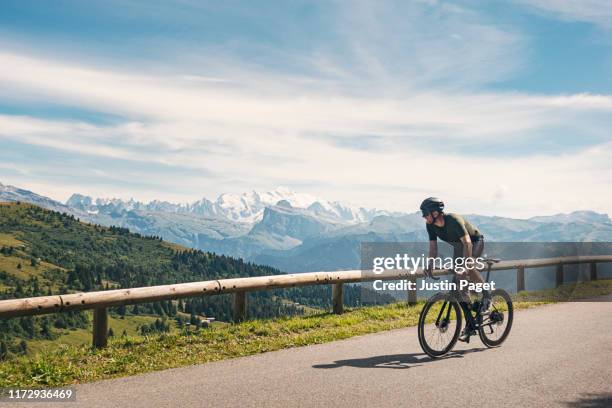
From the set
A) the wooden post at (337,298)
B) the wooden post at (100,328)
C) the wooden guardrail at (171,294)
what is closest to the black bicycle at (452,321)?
the wooden guardrail at (171,294)

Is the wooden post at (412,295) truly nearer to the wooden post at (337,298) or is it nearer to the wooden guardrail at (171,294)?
the wooden guardrail at (171,294)

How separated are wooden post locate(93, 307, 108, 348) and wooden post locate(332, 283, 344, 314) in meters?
5.55

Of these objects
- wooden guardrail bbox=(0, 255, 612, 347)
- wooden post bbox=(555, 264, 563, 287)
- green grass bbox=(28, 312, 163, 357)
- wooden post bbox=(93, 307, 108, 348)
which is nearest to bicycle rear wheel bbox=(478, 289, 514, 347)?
wooden guardrail bbox=(0, 255, 612, 347)

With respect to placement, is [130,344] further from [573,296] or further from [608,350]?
[573,296]

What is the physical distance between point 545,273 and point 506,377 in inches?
701

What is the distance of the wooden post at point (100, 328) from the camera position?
9.23 metres

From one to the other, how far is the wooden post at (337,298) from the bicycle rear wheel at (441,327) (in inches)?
169

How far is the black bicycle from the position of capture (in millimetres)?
8828

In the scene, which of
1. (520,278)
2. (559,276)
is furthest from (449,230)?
(559,276)

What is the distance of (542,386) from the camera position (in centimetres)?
710

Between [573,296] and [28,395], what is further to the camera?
[573,296]

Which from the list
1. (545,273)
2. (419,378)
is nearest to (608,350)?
(419,378)

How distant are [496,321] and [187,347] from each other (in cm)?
529

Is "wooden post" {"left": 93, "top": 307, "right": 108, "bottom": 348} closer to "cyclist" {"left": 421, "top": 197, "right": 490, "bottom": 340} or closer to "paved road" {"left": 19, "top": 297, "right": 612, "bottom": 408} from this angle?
"paved road" {"left": 19, "top": 297, "right": 612, "bottom": 408}
